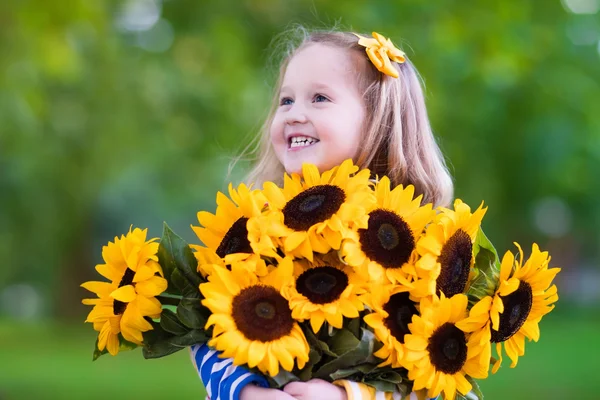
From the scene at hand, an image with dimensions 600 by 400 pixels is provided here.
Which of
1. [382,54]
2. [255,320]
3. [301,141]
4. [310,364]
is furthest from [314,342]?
[382,54]

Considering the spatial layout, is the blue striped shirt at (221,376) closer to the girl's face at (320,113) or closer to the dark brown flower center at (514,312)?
the dark brown flower center at (514,312)

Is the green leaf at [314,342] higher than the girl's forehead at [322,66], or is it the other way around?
the girl's forehead at [322,66]

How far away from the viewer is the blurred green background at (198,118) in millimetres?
6516

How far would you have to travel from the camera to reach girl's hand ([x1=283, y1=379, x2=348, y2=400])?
1.92 metres

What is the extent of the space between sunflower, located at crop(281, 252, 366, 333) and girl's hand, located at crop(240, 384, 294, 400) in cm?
17

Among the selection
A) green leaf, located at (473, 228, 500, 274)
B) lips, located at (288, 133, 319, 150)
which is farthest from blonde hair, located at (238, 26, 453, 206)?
green leaf, located at (473, 228, 500, 274)

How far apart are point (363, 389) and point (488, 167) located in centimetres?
1014

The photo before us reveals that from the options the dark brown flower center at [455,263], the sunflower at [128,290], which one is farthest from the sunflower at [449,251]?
the sunflower at [128,290]

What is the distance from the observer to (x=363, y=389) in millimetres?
1962

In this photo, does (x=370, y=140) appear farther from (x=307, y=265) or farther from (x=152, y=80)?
(x=152, y=80)

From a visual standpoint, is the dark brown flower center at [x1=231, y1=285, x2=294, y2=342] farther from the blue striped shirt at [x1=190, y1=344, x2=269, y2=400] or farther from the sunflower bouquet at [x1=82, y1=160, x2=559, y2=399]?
the blue striped shirt at [x1=190, y1=344, x2=269, y2=400]

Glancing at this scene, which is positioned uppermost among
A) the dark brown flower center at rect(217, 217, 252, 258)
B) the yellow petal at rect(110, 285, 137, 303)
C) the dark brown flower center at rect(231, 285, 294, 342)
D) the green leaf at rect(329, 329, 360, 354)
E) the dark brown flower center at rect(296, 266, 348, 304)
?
the dark brown flower center at rect(217, 217, 252, 258)

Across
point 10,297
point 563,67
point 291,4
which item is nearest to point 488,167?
point 563,67

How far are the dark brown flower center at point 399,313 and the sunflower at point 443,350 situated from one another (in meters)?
0.03
